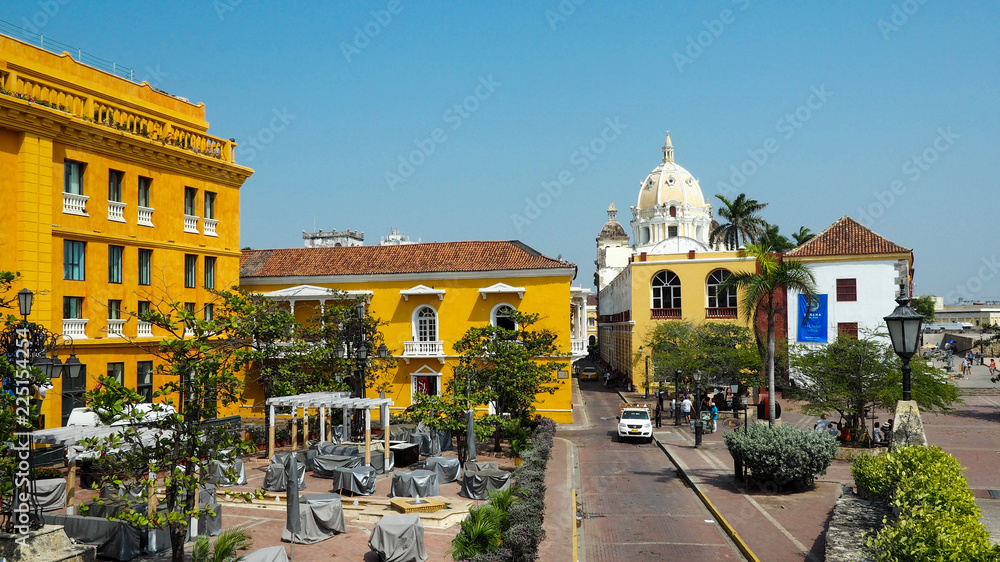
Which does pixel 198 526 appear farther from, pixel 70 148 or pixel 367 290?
pixel 367 290

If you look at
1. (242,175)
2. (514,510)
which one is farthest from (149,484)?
(242,175)

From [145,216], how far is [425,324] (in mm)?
12921

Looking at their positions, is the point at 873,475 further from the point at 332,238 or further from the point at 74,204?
the point at 332,238

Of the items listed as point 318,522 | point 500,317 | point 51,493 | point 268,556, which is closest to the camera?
point 268,556

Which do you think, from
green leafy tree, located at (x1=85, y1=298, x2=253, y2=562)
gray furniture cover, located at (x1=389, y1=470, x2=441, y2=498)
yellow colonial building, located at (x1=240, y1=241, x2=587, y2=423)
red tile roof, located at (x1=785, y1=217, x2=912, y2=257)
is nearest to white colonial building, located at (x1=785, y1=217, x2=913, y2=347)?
red tile roof, located at (x1=785, y1=217, x2=912, y2=257)

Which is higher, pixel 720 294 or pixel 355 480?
pixel 720 294

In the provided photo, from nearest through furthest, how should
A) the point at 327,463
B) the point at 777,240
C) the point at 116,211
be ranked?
the point at 327,463 < the point at 116,211 < the point at 777,240

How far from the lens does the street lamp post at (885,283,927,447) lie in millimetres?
11094

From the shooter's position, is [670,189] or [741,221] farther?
[670,189]

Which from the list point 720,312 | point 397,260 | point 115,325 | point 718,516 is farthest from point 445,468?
point 720,312

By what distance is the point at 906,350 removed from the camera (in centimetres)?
1109

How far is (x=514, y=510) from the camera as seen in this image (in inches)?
543

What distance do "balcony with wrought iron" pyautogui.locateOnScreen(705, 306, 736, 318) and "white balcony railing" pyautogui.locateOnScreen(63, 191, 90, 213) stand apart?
112 ft

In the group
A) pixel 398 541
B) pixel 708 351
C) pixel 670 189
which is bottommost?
pixel 398 541
